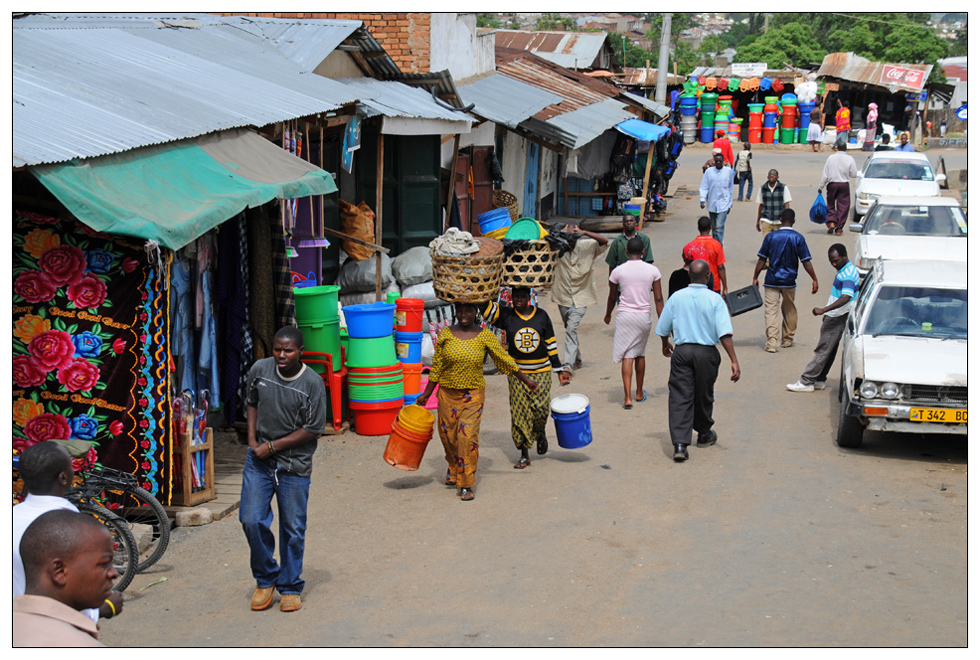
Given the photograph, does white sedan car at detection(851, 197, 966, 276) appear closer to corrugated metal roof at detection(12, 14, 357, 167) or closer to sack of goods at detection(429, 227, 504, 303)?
sack of goods at detection(429, 227, 504, 303)

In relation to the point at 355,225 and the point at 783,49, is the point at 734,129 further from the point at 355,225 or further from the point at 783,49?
the point at 355,225

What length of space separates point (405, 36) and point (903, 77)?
33158 mm

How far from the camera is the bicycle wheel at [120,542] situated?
20.2 ft

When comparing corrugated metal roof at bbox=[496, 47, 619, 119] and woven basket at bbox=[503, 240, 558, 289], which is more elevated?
corrugated metal roof at bbox=[496, 47, 619, 119]

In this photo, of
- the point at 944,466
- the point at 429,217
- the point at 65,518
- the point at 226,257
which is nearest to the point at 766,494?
the point at 944,466

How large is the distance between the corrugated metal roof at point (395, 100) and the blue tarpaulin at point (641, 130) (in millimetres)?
8162

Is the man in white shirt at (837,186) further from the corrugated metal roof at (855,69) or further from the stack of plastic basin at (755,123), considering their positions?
the corrugated metal roof at (855,69)

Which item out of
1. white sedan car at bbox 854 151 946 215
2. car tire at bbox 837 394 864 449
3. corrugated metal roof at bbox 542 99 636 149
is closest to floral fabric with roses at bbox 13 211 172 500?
car tire at bbox 837 394 864 449

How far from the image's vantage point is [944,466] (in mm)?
8883

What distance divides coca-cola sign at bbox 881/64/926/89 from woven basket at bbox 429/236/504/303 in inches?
1454

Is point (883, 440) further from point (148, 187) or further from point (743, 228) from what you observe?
point (743, 228)

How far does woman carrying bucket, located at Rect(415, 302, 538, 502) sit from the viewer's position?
310 inches

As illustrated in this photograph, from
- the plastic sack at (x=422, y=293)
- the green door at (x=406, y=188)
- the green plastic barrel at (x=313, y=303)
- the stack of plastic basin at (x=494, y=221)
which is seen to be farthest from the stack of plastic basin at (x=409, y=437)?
the stack of plastic basin at (x=494, y=221)

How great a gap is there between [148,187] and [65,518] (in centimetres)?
386
